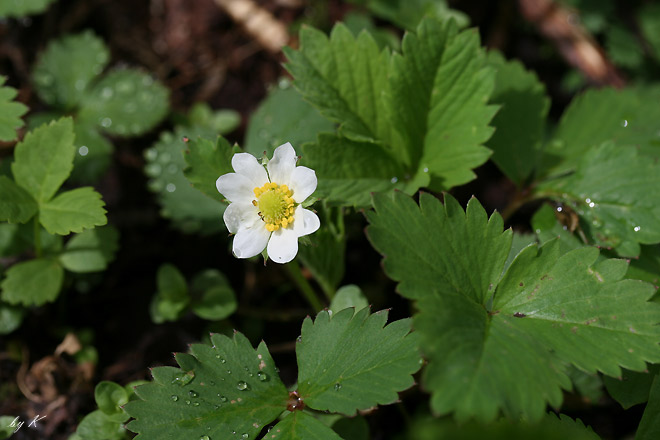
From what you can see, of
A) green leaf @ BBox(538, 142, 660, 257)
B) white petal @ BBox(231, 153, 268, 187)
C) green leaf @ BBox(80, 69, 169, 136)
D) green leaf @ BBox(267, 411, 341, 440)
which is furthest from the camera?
green leaf @ BBox(80, 69, 169, 136)

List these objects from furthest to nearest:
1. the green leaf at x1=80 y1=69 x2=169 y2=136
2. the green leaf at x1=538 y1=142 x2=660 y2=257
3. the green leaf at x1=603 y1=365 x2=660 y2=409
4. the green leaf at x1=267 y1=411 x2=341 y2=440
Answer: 1. the green leaf at x1=80 y1=69 x2=169 y2=136
2. the green leaf at x1=538 y1=142 x2=660 y2=257
3. the green leaf at x1=603 y1=365 x2=660 y2=409
4. the green leaf at x1=267 y1=411 x2=341 y2=440

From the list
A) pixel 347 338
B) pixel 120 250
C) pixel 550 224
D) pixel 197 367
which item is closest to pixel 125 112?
pixel 120 250

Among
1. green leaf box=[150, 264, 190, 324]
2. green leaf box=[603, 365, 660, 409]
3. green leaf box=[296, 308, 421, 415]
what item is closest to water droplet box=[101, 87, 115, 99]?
green leaf box=[150, 264, 190, 324]

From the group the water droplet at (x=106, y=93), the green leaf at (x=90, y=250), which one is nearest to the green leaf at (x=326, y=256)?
the green leaf at (x=90, y=250)

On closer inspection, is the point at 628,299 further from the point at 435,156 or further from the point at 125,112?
the point at 125,112

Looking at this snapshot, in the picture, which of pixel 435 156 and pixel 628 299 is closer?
pixel 628 299

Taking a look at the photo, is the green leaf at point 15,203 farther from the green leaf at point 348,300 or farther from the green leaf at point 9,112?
the green leaf at point 348,300

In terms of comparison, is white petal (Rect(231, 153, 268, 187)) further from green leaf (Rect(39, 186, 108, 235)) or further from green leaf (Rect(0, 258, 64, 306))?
green leaf (Rect(0, 258, 64, 306))
